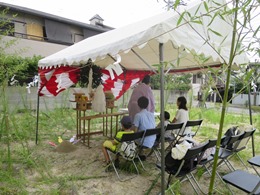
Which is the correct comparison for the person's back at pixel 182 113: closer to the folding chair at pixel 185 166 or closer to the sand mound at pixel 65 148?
the folding chair at pixel 185 166

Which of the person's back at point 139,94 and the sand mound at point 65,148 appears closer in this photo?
the sand mound at point 65,148

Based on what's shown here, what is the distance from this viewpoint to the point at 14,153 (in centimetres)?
379

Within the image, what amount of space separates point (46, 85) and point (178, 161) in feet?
10.9

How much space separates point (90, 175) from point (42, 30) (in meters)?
11.2

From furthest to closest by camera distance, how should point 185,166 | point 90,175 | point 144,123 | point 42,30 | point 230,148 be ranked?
point 42,30 < point 144,123 < point 90,175 < point 230,148 < point 185,166

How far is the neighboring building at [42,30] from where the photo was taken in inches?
415

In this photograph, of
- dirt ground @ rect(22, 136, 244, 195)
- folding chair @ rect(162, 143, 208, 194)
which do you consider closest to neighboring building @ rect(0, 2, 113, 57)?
dirt ground @ rect(22, 136, 244, 195)

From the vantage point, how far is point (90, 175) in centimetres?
303

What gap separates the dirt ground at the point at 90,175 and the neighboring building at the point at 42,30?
7.95m

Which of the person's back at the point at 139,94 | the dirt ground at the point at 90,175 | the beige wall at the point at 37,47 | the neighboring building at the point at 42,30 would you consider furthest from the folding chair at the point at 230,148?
the beige wall at the point at 37,47

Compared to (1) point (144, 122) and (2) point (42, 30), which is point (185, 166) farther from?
(2) point (42, 30)

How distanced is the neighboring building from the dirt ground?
7953 mm

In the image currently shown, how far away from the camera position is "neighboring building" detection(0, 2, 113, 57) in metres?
10.5

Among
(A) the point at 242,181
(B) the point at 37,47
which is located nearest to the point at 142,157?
(A) the point at 242,181
